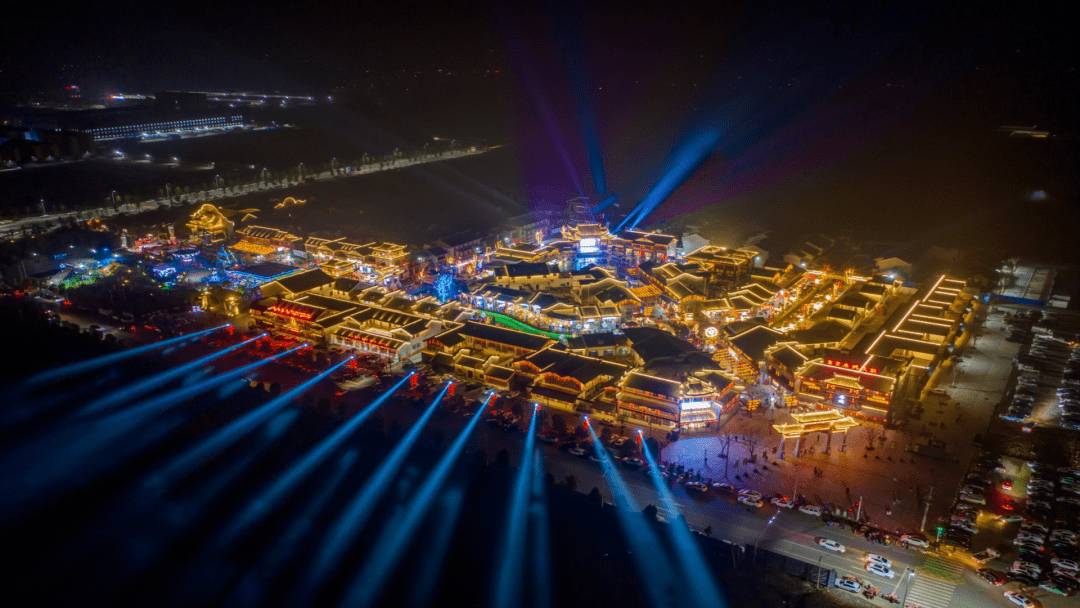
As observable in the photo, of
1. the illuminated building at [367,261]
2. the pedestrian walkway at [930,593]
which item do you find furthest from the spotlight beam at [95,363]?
the pedestrian walkway at [930,593]

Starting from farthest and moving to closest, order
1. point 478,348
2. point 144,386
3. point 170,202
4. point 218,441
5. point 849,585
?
point 170,202 → point 478,348 → point 144,386 → point 218,441 → point 849,585

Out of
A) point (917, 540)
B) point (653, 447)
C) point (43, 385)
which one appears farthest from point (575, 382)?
point (43, 385)

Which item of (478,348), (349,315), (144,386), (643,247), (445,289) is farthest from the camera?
(643,247)

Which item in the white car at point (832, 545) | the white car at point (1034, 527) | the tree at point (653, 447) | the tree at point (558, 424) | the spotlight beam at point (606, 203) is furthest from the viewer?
the spotlight beam at point (606, 203)

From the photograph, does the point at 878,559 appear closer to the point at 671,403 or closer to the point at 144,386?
the point at 671,403

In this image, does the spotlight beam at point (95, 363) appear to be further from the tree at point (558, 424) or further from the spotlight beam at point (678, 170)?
the spotlight beam at point (678, 170)

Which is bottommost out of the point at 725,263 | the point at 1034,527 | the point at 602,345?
the point at 1034,527

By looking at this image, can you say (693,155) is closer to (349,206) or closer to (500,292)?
(349,206)
